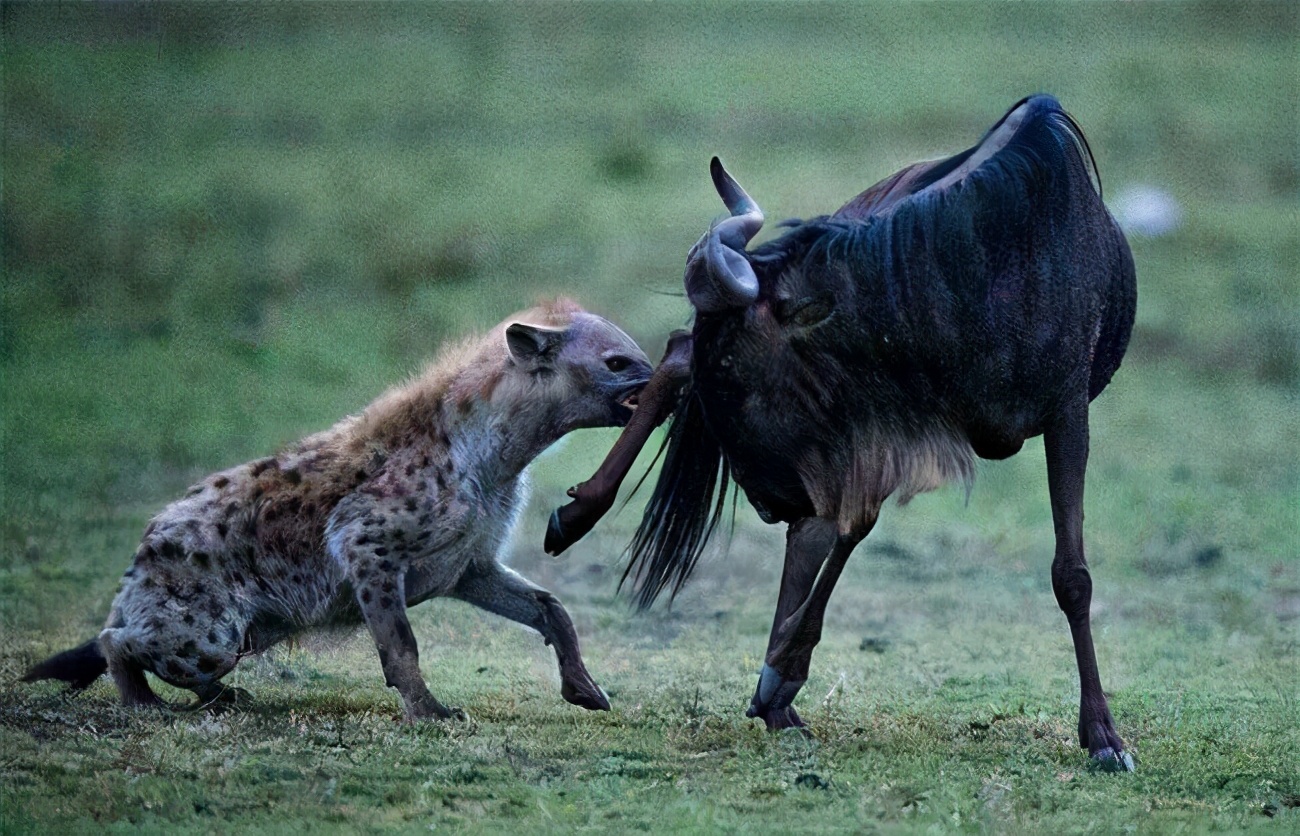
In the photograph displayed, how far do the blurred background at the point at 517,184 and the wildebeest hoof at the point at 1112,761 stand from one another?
4754mm

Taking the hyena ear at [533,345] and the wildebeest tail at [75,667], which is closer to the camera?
the wildebeest tail at [75,667]

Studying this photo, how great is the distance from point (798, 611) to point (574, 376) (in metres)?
1.42

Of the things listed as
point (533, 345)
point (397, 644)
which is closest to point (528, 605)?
point (397, 644)

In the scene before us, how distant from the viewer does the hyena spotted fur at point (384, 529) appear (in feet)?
20.6

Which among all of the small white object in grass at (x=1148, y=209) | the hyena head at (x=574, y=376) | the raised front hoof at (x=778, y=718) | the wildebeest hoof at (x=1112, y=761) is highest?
the small white object in grass at (x=1148, y=209)

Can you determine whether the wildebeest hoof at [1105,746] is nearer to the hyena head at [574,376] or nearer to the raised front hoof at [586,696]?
the raised front hoof at [586,696]

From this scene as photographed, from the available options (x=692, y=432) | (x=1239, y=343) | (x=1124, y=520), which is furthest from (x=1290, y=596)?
(x=692, y=432)

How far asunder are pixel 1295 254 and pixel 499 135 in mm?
6161

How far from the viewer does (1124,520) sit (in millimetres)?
10273

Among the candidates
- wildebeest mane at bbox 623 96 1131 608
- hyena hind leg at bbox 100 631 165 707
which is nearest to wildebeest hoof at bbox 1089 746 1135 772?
wildebeest mane at bbox 623 96 1131 608

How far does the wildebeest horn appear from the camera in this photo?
18.6 feet

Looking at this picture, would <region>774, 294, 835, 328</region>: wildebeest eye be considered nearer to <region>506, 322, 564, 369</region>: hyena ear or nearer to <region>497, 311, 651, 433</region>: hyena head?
<region>497, 311, 651, 433</region>: hyena head

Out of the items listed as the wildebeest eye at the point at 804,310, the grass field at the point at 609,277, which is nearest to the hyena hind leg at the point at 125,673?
the grass field at the point at 609,277

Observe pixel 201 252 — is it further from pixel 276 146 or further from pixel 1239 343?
pixel 1239 343
